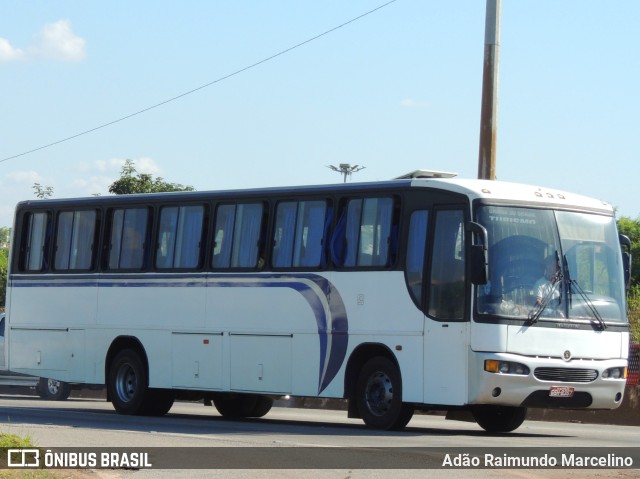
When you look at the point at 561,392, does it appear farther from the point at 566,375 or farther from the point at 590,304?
the point at 590,304

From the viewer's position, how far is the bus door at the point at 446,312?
1812 cm

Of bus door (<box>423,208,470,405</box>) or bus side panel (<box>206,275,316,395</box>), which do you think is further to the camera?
bus side panel (<box>206,275,316,395</box>)

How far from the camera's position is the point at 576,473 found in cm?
1291

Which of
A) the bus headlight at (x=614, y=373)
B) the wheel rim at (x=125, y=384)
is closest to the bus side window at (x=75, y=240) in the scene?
the wheel rim at (x=125, y=384)

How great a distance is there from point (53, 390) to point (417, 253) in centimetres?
1431

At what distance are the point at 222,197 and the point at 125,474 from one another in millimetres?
9670

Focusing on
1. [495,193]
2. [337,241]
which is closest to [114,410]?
[337,241]

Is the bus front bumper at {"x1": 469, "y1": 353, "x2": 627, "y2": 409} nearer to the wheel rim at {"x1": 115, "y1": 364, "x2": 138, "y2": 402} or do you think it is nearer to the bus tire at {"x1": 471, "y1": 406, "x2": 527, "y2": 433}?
the bus tire at {"x1": 471, "y1": 406, "x2": 527, "y2": 433}

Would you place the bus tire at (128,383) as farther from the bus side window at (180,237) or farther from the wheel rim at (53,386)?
the wheel rim at (53,386)

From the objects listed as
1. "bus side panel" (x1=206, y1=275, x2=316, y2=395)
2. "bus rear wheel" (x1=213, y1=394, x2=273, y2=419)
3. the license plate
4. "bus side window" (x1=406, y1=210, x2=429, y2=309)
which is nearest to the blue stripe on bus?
"bus side panel" (x1=206, y1=275, x2=316, y2=395)

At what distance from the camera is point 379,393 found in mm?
19250

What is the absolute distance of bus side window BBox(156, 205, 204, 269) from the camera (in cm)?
2217

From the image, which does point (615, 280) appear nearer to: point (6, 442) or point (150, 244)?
point (150, 244)

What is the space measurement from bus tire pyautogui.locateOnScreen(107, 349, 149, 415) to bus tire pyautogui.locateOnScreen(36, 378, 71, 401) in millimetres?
7579
